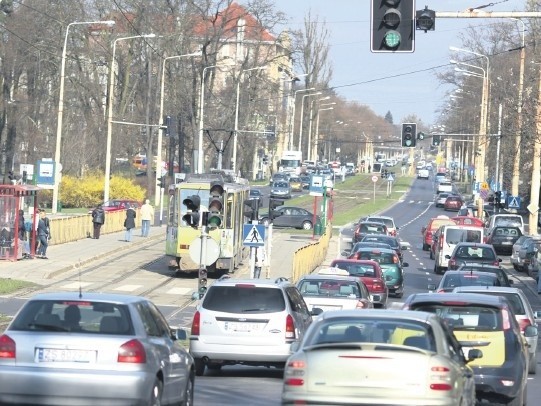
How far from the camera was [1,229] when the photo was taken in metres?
42.8

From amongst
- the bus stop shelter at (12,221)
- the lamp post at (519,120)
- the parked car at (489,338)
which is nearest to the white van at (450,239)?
the lamp post at (519,120)

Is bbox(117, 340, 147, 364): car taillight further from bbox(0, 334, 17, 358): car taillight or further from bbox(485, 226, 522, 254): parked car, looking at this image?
bbox(485, 226, 522, 254): parked car

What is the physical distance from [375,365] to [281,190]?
95.9 metres

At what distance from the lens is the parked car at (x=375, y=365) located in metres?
11.4

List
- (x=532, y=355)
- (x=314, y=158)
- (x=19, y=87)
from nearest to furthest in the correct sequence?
(x=532, y=355) < (x=19, y=87) < (x=314, y=158)

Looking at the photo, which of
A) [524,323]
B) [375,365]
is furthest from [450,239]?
[375,365]

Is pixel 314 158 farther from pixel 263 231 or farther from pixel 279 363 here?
pixel 279 363

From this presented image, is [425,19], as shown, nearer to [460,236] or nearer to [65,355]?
[65,355]

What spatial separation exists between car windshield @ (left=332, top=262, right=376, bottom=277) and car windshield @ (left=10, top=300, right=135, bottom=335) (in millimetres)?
22426

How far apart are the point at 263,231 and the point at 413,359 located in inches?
993

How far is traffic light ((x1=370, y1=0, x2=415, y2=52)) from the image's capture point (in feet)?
67.6

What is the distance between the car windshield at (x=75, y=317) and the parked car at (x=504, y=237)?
4927cm

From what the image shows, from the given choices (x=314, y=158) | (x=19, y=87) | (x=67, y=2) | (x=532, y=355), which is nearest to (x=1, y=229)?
(x=532, y=355)

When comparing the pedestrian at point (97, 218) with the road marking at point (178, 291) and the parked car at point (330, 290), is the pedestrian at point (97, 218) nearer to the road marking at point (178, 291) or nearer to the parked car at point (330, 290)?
the road marking at point (178, 291)
